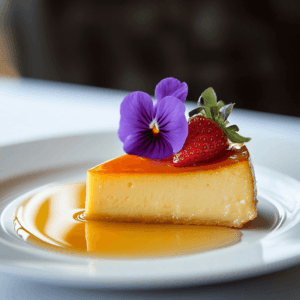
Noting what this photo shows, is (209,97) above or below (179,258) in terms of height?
above

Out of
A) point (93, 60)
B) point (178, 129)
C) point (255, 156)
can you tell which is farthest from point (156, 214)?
point (93, 60)

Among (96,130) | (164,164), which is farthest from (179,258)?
(96,130)

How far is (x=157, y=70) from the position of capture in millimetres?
4164

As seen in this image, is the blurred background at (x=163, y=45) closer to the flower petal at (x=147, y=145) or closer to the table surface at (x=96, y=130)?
the table surface at (x=96, y=130)

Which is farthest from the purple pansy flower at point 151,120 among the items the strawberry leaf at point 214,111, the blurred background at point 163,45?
the blurred background at point 163,45

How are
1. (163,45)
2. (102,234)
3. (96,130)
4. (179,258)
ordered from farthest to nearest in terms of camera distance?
1. (163,45)
2. (96,130)
3. (102,234)
4. (179,258)

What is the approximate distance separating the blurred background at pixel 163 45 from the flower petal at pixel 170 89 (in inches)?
93.8

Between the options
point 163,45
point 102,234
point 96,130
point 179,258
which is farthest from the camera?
point 163,45

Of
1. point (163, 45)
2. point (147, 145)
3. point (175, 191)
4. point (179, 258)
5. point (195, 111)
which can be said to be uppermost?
point (163, 45)

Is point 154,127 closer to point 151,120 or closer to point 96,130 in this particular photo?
point 151,120

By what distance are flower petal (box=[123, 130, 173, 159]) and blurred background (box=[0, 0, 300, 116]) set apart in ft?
8.07

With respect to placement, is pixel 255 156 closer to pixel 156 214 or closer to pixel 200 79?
pixel 156 214

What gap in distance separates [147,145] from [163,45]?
2981mm

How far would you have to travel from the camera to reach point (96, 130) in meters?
2.02
